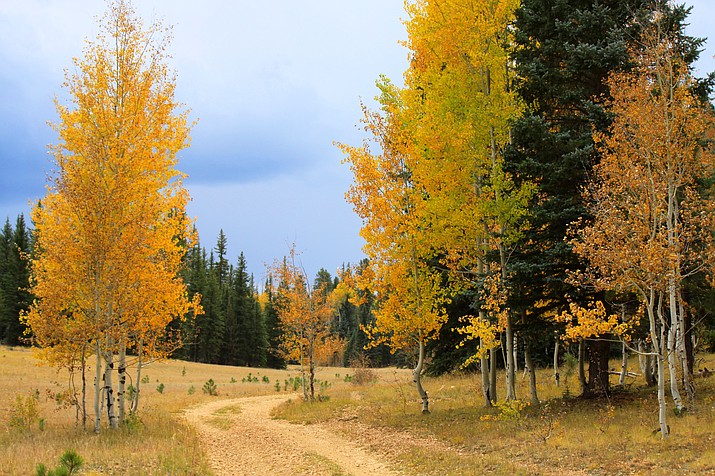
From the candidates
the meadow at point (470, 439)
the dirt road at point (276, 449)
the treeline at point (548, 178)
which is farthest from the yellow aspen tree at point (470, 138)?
the dirt road at point (276, 449)

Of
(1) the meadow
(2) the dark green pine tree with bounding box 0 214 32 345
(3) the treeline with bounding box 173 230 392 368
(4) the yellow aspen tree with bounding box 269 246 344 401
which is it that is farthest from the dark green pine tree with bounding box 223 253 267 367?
(1) the meadow

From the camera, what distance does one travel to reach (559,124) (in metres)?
14.6

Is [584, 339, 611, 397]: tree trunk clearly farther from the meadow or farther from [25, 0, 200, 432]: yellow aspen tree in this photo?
[25, 0, 200, 432]: yellow aspen tree

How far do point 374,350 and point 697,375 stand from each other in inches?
2616

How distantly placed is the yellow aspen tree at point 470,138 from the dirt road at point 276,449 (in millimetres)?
5019

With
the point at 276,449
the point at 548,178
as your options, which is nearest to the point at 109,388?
the point at 276,449

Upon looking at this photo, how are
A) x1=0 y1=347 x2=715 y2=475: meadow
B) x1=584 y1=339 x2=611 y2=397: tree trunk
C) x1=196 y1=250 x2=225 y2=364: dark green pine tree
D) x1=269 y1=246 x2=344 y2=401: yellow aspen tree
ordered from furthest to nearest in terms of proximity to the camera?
x1=196 y1=250 x2=225 y2=364: dark green pine tree → x1=269 y1=246 x2=344 y2=401: yellow aspen tree → x1=584 y1=339 x2=611 y2=397: tree trunk → x1=0 y1=347 x2=715 y2=475: meadow

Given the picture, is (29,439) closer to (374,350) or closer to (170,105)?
(170,105)

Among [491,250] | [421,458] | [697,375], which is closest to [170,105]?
[491,250]

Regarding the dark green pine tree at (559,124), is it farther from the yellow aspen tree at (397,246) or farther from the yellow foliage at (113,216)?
the yellow foliage at (113,216)

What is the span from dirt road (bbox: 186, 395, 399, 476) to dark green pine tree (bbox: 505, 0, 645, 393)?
591cm

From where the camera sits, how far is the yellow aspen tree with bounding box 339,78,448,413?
51.4ft

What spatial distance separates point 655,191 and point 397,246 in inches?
289

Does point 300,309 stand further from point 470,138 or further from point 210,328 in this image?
point 210,328
